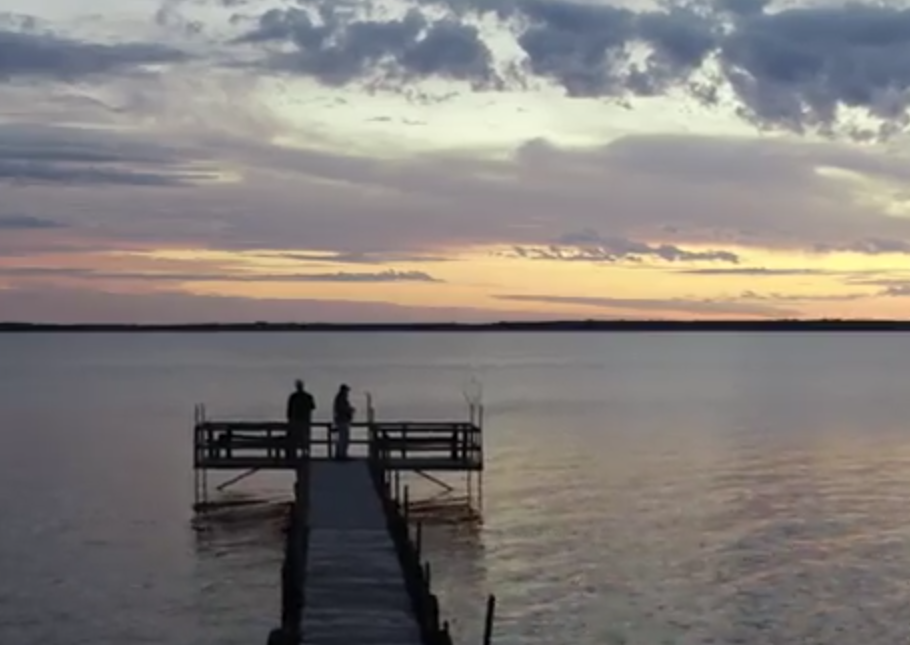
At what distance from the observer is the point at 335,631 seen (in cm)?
1898

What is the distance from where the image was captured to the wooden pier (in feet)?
63.0

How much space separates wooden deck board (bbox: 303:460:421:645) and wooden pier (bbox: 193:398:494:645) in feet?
0.05

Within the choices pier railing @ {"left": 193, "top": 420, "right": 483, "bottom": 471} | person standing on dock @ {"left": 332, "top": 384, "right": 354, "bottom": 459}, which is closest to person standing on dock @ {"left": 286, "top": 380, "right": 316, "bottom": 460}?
pier railing @ {"left": 193, "top": 420, "right": 483, "bottom": 471}

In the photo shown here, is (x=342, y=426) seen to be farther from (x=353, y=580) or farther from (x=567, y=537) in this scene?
(x=353, y=580)

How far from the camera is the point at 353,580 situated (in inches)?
845

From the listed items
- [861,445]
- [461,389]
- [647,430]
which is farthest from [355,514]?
[461,389]

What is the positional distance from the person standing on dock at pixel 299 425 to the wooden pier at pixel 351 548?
0.18m

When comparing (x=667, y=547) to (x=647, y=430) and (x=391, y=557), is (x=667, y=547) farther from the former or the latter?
(x=647, y=430)

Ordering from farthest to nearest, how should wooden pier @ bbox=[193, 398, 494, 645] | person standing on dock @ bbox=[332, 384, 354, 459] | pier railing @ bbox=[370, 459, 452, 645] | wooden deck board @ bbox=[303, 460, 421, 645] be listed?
person standing on dock @ bbox=[332, 384, 354, 459] < wooden pier @ bbox=[193, 398, 494, 645] < wooden deck board @ bbox=[303, 460, 421, 645] < pier railing @ bbox=[370, 459, 452, 645]

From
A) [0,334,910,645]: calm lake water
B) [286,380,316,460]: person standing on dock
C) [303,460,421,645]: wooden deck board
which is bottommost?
[0,334,910,645]: calm lake water

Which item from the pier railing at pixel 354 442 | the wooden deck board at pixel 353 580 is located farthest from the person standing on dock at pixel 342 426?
the wooden deck board at pixel 353 580

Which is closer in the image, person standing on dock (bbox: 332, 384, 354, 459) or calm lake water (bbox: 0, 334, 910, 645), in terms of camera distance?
calm lake water (bbox: 0, 334, 910, 645)

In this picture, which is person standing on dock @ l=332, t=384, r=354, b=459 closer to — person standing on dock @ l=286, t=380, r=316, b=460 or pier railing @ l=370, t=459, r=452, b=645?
person standing on dock @ l=286, t=380, r=316, b=460

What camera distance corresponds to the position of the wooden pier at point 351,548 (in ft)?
63.0
